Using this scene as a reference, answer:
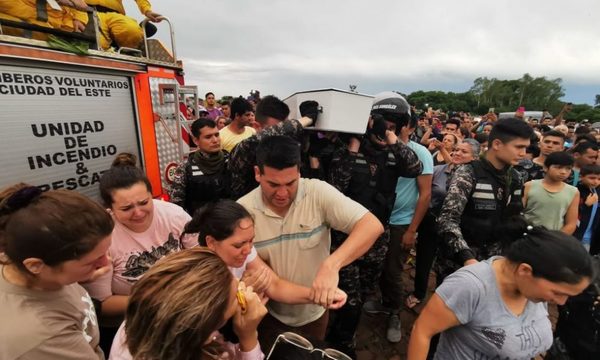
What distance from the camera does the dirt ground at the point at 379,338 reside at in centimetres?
285

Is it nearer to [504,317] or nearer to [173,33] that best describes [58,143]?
[173,33]

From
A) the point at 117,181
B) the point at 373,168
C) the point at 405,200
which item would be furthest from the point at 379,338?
the point at 117,181

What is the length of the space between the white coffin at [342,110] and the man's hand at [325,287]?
41.9 inches

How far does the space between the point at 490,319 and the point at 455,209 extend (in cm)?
91

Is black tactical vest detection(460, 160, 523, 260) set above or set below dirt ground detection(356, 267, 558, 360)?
above

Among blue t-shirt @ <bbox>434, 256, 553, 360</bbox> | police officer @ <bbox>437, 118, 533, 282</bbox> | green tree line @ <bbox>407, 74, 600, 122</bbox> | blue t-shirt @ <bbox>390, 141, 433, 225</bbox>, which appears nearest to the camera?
blue t-shirt @ <bbox>434, 256, 553, 360</bbox>

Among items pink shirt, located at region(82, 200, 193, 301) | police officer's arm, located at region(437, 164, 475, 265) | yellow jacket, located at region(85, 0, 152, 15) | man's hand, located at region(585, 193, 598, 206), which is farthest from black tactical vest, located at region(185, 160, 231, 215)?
man's hand, located at region(585, 193, 598, 206)

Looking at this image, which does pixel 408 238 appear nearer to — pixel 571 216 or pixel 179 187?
pixel 571 216

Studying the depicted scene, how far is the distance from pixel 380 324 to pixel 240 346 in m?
2.49

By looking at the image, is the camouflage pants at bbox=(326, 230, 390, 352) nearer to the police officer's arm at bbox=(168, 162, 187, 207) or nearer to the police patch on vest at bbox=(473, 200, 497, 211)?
the police patch on vest at bbox=(473, 200, 497, 211)

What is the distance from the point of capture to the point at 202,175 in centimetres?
272

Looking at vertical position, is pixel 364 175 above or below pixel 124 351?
above

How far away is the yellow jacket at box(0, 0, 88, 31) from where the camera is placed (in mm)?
2492

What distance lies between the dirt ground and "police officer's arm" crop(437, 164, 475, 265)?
1.38 m
